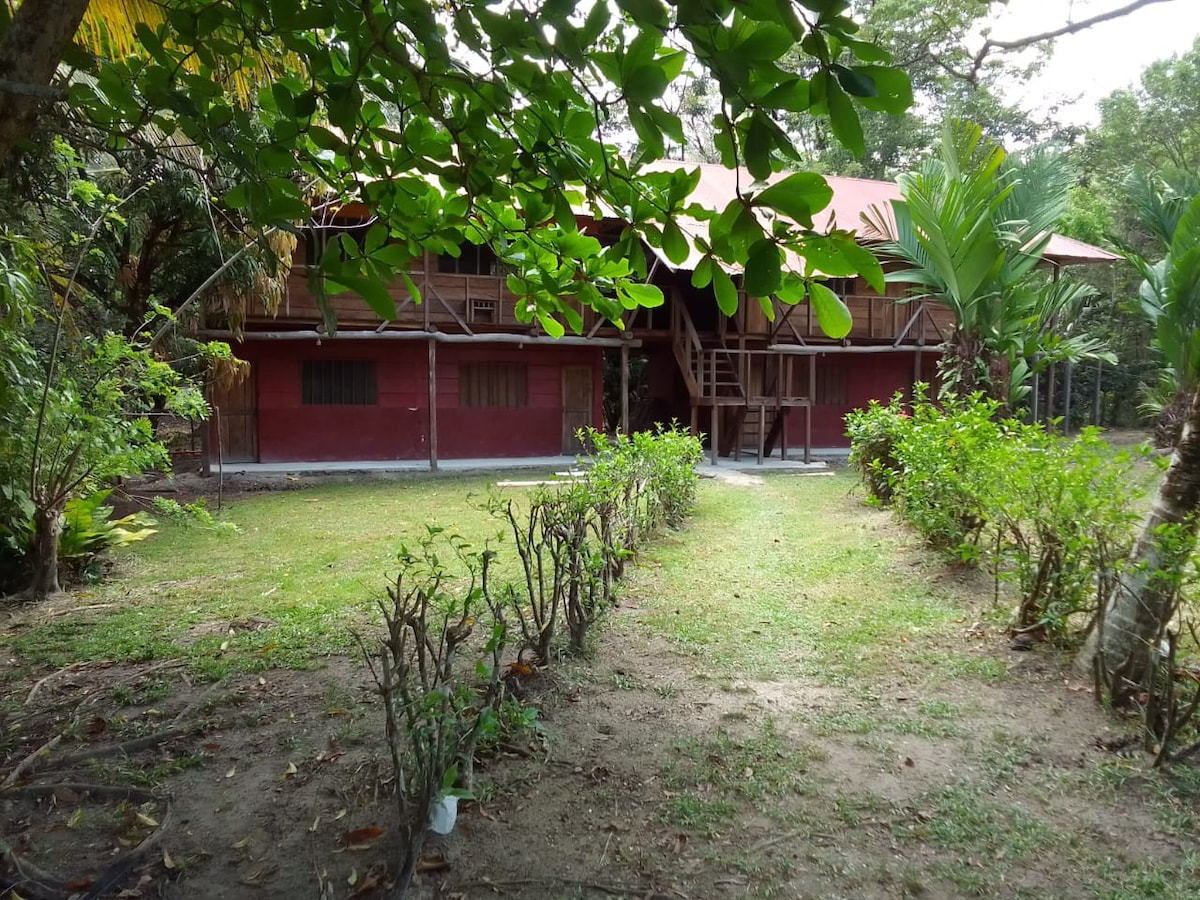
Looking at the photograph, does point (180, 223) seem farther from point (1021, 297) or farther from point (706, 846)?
point (706, 846)

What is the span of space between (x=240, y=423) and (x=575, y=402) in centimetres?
610

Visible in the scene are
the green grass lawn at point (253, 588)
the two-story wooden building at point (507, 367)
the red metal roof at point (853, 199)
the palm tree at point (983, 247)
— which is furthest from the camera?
the red metal roof at point (853, 199)

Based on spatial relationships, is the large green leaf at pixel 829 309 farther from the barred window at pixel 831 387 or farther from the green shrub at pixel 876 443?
the barred window at pixel 831 387

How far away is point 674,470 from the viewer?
7543mm

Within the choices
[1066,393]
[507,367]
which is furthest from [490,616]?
[1066,393]

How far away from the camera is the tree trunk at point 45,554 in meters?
5.43

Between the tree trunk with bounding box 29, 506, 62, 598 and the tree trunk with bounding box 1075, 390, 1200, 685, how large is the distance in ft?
20.4

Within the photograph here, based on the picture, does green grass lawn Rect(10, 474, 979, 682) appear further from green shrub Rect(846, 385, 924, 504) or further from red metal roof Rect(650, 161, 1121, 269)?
red metal roof Rect(650, 161, 1121, 269)

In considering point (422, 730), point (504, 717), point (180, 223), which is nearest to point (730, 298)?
point (422, 730)

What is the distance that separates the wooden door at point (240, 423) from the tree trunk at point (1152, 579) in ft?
43.4


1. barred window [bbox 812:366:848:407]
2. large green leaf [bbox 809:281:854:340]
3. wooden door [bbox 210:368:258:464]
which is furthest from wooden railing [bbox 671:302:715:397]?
large green leaf [bbox 809:281:854:340]

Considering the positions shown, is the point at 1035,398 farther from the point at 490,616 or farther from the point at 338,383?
the point at 490,616

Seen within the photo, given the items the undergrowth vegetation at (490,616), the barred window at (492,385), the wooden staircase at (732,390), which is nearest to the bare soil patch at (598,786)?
the undergrowth vegetation at (490,616)

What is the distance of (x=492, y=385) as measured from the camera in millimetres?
15102
